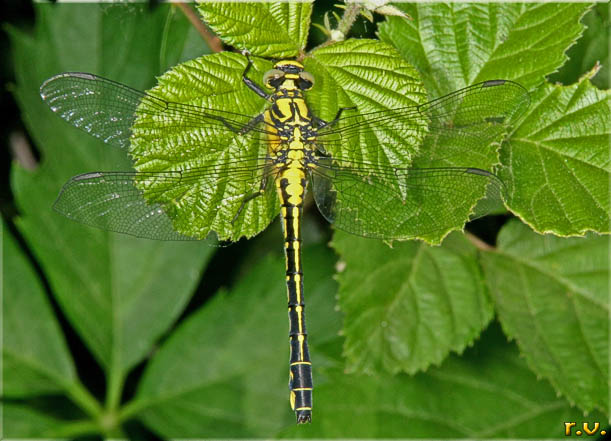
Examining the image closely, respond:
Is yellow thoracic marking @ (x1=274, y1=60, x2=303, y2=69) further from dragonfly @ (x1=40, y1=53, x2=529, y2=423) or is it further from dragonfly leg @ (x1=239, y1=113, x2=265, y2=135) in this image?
dragonfly leg @ (x1=239, y1=113, x2=265, y2=135)

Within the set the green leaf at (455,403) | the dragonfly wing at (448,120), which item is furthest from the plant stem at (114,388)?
the dragonfly wing at (448,120)

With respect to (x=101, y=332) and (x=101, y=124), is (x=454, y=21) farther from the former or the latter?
(x=101, y=332)

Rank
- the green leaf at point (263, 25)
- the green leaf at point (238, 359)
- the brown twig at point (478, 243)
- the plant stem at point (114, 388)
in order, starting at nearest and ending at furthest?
the green leaf at point (263, 25) → the brown twig at point (478, 243) → the green leaf at point (238, 359) → the plant stem at point (114, 388)

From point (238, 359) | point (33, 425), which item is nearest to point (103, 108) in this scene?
point (238, 359)

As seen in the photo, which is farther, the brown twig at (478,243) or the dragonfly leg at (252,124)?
the brown twig at (478,243)

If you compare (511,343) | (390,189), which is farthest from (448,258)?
(511,343)

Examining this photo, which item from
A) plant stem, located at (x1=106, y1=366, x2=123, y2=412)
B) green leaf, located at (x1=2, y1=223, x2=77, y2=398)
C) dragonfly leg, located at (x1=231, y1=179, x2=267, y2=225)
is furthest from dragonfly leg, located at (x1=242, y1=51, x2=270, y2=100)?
plant stem, located at (x1=106, y1=366, x2=123, y2=412)

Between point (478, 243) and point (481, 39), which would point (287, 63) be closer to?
point (481, 39)

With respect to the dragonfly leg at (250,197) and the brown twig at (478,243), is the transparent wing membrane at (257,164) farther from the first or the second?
the brown twig at (478,243)

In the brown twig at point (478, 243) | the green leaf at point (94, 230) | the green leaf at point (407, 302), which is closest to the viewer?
the green leaf at point (407, 302)
